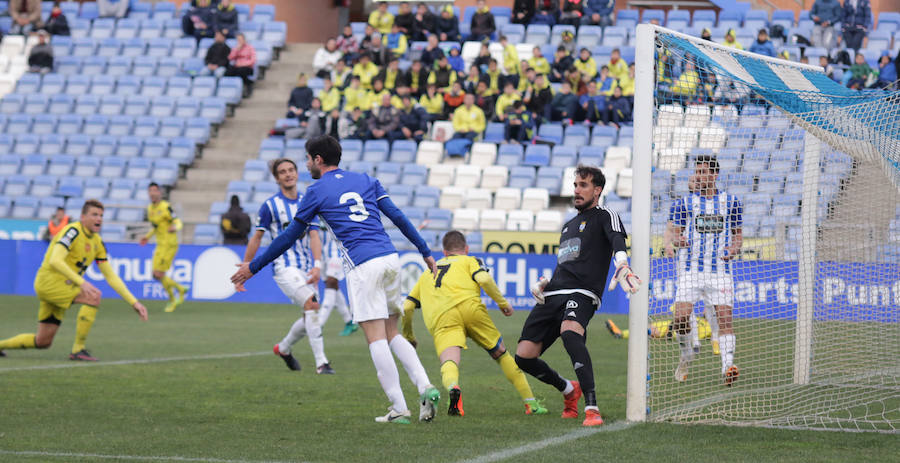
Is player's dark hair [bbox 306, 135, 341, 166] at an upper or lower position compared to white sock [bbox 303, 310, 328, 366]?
upper

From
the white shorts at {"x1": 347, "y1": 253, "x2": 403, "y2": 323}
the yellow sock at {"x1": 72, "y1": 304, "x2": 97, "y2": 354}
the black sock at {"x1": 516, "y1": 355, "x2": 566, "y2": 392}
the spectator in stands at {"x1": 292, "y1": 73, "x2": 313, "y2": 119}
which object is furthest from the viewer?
the spectator in stands at {"x1": 292, "y1": 73, "x2": 313, "y2": 119}

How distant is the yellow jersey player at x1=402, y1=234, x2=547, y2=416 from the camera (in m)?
7.91

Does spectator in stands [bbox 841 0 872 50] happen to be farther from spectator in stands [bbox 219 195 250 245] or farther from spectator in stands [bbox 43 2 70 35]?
spectator in stands [bbox 43 2 70 35]

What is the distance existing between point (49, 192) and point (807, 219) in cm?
1921

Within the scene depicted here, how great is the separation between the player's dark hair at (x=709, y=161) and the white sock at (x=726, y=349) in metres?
1.52

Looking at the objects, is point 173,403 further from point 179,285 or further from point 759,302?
point 179,285

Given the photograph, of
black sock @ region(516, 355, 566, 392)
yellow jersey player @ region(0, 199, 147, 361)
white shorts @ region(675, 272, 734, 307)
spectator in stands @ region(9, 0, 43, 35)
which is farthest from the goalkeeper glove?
spectator in stands @ region(9, 0, 43, 35)

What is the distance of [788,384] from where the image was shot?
9.18 metres

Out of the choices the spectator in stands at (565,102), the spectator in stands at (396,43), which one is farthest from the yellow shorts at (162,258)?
the spectator in stands at (565,102)

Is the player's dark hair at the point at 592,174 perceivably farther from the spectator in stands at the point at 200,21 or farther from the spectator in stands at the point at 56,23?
the spectator in stands at the point at 56,23

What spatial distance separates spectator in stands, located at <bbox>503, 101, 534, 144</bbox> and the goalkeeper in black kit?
1551cm

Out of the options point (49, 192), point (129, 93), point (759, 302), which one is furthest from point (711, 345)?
point (129, 93)

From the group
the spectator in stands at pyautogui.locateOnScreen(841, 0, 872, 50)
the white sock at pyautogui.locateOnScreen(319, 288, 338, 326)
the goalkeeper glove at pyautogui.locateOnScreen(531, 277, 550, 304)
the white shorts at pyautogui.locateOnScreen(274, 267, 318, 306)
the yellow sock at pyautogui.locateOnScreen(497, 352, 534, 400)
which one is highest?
the spectator in stands at pyautogui.locateOnScreen(841, 0, 872, 50)

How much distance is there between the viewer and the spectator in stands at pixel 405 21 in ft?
88.0
